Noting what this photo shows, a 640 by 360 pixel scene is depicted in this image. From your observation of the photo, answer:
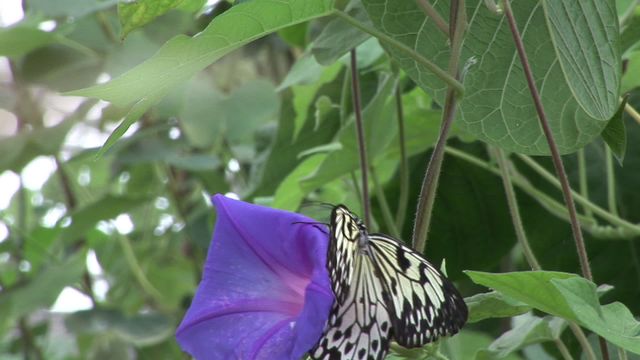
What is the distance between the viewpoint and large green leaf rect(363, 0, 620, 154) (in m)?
0.77

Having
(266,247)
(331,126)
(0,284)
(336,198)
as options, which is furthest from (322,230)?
(0,284)

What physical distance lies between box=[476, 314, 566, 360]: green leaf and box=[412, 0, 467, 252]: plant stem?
0.13 meters

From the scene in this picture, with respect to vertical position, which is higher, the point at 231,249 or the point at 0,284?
the point at 231,249

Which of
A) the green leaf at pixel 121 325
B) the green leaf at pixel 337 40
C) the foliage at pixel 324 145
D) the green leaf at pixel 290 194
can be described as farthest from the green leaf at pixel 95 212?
the green leaf at pixel 337 40

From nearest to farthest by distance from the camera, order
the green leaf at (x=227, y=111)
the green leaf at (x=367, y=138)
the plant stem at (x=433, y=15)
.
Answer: the plant stem at (x=433, y=15)
the green leaf at (x=367, y=138)
the green leaf at (x=227, y=111)

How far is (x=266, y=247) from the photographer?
2.18 ft

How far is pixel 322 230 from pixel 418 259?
0.06 m

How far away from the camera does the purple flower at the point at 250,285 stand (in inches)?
25.7

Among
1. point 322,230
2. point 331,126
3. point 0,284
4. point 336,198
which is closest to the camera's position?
point 322,230

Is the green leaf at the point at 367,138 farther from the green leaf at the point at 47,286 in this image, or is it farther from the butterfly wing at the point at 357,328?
the green leaf at the point at 47,286

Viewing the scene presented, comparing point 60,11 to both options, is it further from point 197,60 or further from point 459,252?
point 197,60

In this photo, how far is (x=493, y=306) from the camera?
2.26 feet

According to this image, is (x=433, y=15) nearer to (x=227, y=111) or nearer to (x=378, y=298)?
(x=378, y=298)

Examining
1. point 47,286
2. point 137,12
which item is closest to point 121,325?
point 47,286
